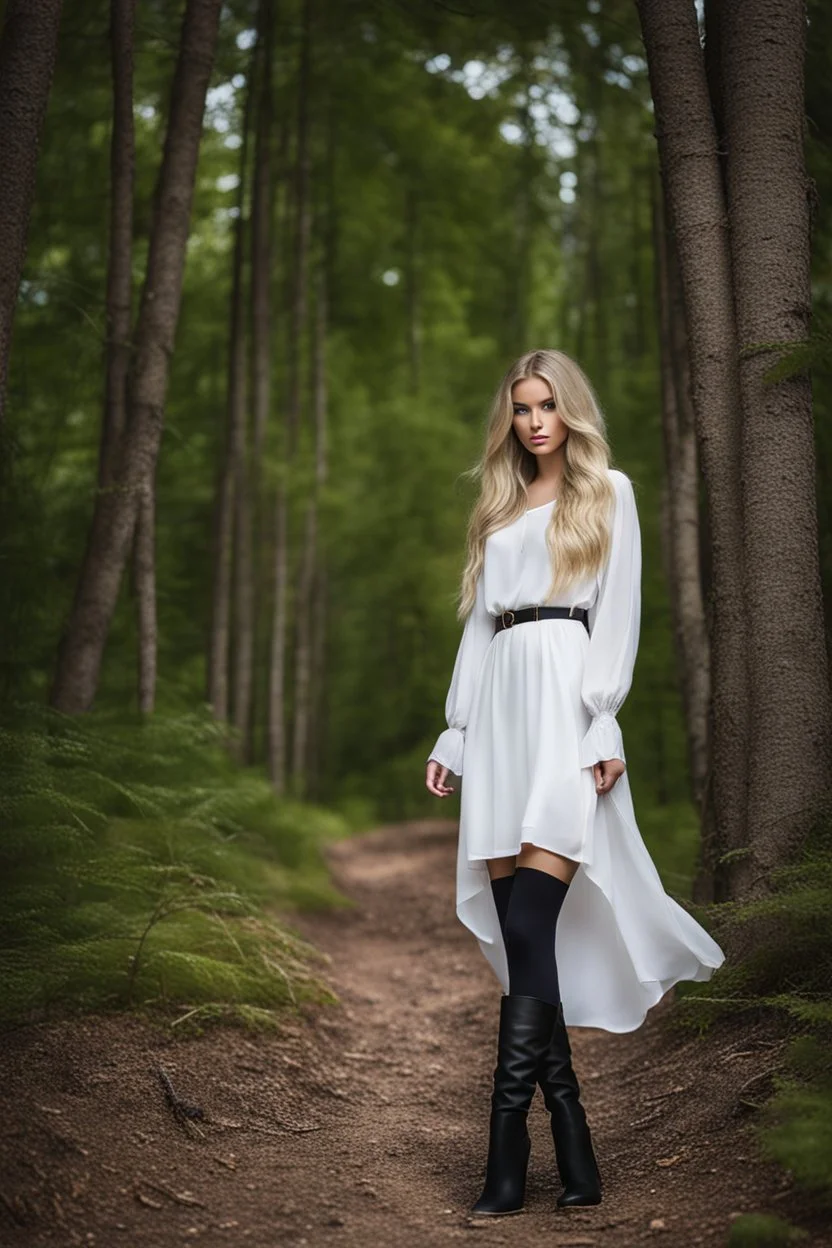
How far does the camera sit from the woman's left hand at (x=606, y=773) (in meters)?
3.77

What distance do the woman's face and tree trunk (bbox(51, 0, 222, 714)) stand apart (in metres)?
3.19

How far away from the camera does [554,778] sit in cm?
376

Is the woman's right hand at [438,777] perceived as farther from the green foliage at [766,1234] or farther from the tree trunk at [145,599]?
the tree trunk at [145,599]

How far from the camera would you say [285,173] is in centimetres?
1316

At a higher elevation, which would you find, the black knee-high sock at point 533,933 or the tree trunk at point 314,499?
the tree trunk at point 314,499

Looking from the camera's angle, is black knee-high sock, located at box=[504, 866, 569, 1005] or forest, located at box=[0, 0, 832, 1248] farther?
forest, located at box=[0, 0, 832, 1248]

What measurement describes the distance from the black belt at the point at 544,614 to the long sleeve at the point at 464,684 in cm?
16

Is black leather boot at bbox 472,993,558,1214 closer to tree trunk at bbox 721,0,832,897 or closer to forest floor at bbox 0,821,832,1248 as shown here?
forest floor at bbox 0,821,832,1248

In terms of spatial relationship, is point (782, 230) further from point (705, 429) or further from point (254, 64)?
point (254, 64)

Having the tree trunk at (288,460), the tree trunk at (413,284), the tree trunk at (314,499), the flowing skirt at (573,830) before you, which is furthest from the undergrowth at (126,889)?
the tree trunk at (413,284)

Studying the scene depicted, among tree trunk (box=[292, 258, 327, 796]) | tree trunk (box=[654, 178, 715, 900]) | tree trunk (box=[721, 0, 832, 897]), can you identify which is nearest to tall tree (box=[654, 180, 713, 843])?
tree trunk (box=[654, 178, 715, 900])

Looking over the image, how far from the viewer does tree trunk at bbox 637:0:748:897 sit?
4613 mm

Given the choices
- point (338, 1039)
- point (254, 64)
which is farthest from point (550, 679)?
point (254, 64)

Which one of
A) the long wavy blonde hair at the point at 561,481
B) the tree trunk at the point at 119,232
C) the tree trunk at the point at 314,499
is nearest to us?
the long wavy blonde hair at the point at 561,481
